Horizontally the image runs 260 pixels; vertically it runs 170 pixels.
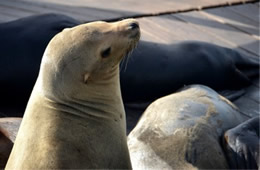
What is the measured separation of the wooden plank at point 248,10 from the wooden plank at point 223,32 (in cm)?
46

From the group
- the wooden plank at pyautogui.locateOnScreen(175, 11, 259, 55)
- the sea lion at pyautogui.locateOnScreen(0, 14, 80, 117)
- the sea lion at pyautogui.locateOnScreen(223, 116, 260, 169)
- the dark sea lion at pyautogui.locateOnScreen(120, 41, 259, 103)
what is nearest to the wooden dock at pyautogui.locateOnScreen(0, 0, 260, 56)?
the wooden plank at pyautogui.locateOnScreen(175, 11, 259, 55)

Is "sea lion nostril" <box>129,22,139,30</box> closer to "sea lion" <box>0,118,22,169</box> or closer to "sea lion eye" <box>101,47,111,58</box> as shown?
"sea lion eye" <box>101,47,111,58</box>

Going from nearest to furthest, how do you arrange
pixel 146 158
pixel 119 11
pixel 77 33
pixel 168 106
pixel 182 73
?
pixel 77 33 < pixel 146 158 < pixel 168 106 < pixel 182 73 < pixel 119 11

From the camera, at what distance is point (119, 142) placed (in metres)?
3.61

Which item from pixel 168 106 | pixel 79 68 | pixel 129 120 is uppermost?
pixel 79 68

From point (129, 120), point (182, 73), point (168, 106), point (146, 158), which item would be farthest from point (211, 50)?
point (146, 158)

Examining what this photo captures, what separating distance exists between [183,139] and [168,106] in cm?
43

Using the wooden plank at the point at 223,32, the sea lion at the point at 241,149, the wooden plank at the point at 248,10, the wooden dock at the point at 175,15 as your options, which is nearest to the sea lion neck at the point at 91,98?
the sea lion at the point at 241,149

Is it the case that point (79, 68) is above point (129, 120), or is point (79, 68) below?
above

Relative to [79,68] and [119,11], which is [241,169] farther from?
[119,11]

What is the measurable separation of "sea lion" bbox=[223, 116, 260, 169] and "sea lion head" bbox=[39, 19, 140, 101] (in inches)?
58.6

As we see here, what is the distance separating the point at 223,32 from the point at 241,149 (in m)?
2.91

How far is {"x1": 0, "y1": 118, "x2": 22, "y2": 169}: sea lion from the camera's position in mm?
4145

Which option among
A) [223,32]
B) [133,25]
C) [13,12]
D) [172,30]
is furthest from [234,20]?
[133,25]
